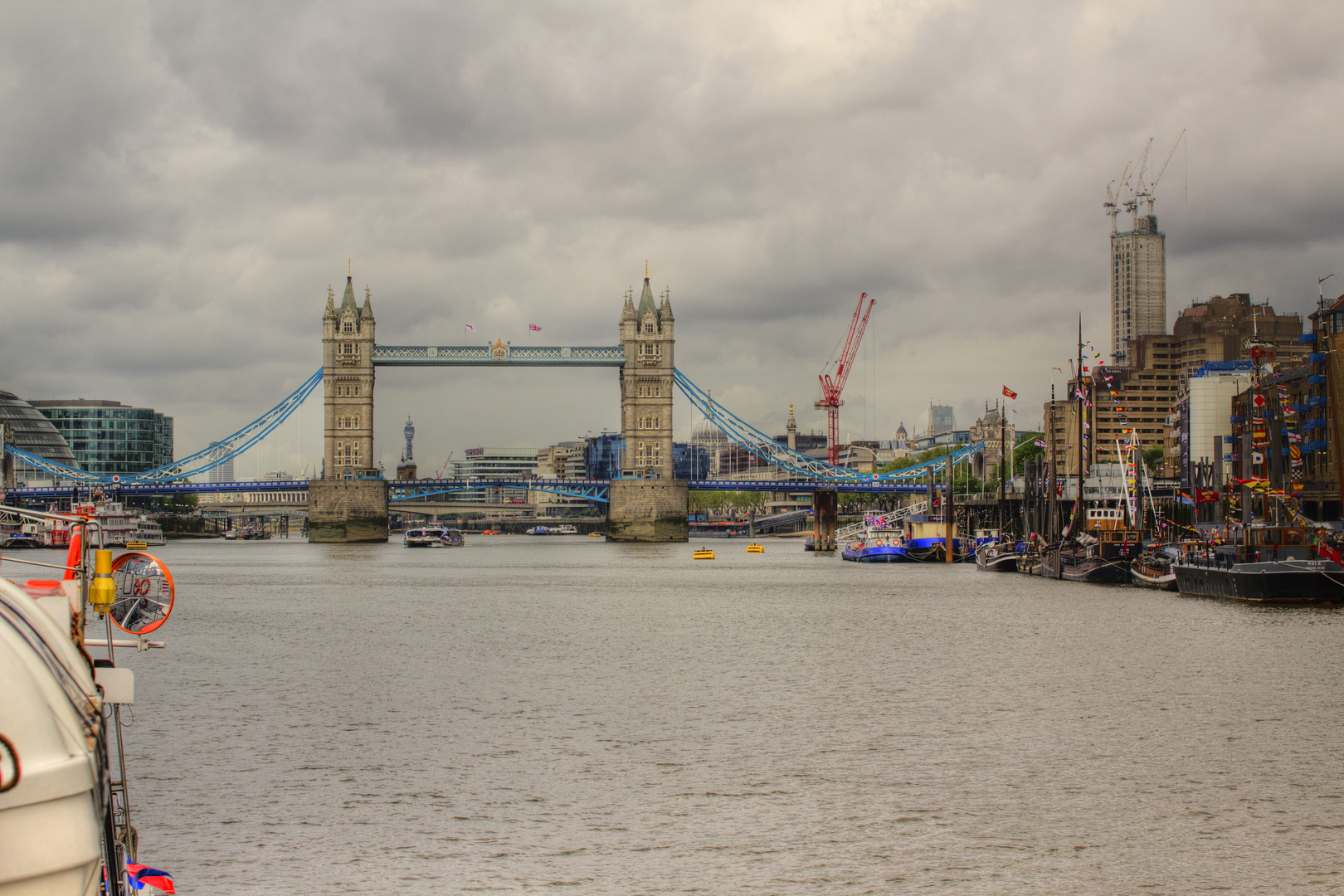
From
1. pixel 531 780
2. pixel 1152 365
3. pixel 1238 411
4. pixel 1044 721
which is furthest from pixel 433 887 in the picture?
pixel 1152 365

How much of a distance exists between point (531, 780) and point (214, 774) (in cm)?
354

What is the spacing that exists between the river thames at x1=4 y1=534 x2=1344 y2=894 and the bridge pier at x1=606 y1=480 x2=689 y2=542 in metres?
73.0

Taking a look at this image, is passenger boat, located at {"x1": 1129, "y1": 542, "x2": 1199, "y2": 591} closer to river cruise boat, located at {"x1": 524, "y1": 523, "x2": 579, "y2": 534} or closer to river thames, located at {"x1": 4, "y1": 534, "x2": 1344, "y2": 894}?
river thames, located at {"x1": 4, "y1": 534, "x2": 1344, "y2": 894}

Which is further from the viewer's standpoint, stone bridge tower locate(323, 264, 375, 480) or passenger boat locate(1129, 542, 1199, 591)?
stone bridge tower locate(323, 264, 375, 480)

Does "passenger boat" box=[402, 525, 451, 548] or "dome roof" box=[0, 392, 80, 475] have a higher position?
"dome roof" box=[0, 392, 80, 475]

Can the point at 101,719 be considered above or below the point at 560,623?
above

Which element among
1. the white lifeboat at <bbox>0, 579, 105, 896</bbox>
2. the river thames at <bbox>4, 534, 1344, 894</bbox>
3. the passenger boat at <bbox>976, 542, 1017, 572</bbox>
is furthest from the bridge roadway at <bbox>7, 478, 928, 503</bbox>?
the white lifeboat at <bbox>0, 579, 105, 896</bbox>

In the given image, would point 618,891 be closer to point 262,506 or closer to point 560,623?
point 560,623

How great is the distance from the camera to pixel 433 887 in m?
10.5

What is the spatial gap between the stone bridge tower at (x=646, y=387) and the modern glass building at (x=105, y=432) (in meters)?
84.3

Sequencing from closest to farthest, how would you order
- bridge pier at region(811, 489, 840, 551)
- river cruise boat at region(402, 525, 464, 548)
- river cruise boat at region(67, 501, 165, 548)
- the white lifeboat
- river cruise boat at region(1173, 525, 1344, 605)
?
1. the white lifeboat
2. river cruise boat at region(1173, 525, 1344, 605)
3. river cruise boat at region(67, 501, 165, 548)
4. bridge pier at region(811, 489, 840, 551)
5. river cruise boat at region(402, 525, 464, 548)

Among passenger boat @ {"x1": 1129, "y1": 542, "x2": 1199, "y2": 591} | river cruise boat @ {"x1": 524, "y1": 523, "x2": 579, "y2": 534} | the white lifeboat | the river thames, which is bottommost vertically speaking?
river cruise boat @ {"x1": 524, "y1": 523, "x2": 579, "y2": 534}

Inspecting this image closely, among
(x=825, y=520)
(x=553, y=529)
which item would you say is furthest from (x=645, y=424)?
(x=553, y=529)

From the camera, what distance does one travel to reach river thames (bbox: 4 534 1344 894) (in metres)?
11.1
